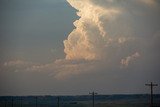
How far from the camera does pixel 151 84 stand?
2492cm
